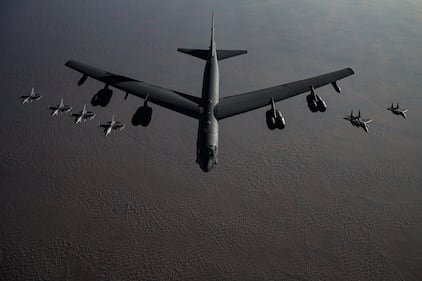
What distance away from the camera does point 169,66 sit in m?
150

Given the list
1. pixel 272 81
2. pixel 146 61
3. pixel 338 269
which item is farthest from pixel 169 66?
pixel 338 269

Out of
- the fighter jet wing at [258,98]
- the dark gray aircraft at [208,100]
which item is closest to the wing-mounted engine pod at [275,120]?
the dark gray aircraft at [208,100]

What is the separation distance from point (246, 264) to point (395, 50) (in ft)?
525

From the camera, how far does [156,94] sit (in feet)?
133

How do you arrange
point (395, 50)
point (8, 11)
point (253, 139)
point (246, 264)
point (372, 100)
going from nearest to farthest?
→ point (246, 264) → point (253, 139) → point (372, 100) → point (395, 50) → point (8, 11)

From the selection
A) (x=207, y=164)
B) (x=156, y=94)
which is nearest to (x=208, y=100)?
(x=156, y=94)

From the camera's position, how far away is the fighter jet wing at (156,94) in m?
39.1

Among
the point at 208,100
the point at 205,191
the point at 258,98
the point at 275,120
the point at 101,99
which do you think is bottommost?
the point at 205,191

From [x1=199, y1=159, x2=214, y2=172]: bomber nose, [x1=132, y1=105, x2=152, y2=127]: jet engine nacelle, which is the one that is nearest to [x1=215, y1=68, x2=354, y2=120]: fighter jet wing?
[x1=199, y1=159, x2=214, y2=172]: bomber nose

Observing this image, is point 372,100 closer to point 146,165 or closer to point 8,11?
point 146,165

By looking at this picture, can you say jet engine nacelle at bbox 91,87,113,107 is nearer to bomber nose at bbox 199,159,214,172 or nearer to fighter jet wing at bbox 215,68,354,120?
fighter jet wing at bbox 215,68,354,120

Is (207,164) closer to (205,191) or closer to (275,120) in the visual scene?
(275,120)

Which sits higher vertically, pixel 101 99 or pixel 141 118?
pixel 101 99

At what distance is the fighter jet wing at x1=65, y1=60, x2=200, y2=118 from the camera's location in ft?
128
